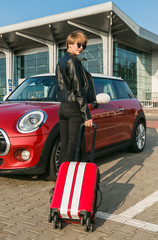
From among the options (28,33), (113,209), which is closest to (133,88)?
(28,33)

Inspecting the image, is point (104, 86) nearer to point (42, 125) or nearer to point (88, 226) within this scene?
point (42, 125)

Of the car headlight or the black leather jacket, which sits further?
the car headlight

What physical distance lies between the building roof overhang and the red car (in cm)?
2622

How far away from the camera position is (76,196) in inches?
101

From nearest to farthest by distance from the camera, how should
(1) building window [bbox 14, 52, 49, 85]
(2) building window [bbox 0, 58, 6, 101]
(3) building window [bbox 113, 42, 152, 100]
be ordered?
(3) building window [bbox 113, 42, 152, 100] → (1) building window [bbox 14, 52, 49, 85] → (2) building window [bbox 0, 58, 6, 101]

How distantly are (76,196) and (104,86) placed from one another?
3.11 meters

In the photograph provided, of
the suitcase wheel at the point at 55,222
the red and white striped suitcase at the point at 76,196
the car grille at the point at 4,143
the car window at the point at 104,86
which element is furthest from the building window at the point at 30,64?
the suitcase wheel at the point at 55,222

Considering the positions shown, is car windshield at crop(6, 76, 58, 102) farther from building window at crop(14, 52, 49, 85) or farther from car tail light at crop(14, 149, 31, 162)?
building window at crop(14, 52, 49, 85)

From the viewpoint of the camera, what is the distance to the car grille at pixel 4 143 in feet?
12.1

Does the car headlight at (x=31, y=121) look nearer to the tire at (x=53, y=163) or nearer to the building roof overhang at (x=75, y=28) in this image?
the tire at (x=53, y=163)

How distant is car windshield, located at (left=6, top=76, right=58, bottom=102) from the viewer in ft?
15.6

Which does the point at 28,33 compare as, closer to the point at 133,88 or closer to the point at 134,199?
the point at 133,88

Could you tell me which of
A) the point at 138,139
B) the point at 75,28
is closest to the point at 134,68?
the point at 75,28

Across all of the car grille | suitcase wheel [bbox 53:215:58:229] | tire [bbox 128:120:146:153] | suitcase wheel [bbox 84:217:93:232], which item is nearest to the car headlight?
the car grille
